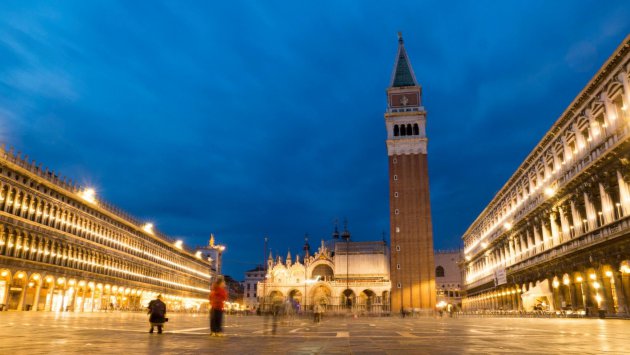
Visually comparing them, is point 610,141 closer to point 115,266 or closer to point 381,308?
point 381,308

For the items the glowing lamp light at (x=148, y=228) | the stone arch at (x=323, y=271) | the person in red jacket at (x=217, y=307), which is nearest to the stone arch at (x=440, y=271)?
the stone arch at (x=323, y=271)

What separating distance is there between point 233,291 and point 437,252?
74.2 m

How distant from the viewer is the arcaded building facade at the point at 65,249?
1832 inches

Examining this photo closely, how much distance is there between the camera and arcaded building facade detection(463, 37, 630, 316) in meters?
28.0

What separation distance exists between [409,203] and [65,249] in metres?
52.1

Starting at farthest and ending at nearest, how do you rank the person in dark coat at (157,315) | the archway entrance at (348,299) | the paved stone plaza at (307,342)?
the archway entrance at (348,299), the person in dark coat at (157,315), the paved stone plaza at (307,342)

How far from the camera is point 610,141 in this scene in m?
29.7

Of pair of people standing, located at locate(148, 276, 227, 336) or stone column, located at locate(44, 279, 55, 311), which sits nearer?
pair of people standing, located at locate(148, 276, 227, 336)

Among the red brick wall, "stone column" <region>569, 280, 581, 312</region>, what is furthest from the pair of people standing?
the red brick wall

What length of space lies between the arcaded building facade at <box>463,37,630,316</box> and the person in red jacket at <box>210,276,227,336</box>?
24.1 m

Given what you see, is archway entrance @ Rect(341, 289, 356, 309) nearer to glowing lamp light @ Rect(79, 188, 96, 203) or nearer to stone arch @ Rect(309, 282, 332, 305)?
stone arch @ Rect(309, 282, 332, 305)

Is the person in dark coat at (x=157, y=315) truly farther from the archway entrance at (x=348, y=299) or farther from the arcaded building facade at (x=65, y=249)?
the archway entrance at (x=348, y=299)

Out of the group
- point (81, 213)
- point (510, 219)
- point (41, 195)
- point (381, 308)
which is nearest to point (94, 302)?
point (81, 213)

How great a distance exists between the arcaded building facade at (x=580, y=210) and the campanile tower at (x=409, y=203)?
63.6ft
